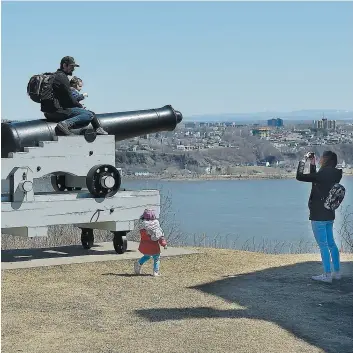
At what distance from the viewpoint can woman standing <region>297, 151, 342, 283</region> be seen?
30.8ft

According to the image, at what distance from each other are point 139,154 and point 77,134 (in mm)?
20924

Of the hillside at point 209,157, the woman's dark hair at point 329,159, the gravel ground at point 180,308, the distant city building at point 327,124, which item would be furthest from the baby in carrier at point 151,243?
the distant city building at point 327,124

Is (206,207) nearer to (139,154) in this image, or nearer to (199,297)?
(139,154)

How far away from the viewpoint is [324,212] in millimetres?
9367

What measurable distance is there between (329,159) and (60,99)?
3247mm

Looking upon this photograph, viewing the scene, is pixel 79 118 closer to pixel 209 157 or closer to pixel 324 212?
pixel 324 212

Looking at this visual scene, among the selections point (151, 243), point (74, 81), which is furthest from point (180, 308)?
point (74, 81)

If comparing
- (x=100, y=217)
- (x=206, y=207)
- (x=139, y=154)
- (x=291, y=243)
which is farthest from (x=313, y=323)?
(x=139, y=154)

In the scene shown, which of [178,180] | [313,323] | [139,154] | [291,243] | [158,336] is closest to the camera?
[158,336]

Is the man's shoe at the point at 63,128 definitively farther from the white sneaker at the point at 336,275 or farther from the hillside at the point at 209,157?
the hillside at the point at 209,157

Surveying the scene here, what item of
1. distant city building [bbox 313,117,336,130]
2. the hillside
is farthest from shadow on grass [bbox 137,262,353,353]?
distant city building [bbox 313,117,336,130]

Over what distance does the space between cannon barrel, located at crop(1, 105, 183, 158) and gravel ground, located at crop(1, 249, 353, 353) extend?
1484mm

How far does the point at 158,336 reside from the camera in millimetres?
7070

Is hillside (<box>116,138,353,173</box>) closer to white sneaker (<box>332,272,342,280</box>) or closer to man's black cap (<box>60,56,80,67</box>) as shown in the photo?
man's black cap (<box>60,56,80,67</box>)
